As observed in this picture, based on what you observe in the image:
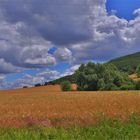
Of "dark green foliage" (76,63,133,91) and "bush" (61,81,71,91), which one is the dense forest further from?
"bush" (61,81,71,91)

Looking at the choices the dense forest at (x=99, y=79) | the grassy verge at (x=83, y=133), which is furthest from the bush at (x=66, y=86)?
the grassy verge at (x=83, y=133)

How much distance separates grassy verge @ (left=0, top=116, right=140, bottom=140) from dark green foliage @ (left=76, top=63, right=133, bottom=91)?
216 ft

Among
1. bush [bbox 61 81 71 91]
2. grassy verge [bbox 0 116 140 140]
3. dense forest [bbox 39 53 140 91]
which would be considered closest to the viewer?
grassy verge [bbox 0 116 140 140]

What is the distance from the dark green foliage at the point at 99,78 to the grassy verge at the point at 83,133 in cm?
6575

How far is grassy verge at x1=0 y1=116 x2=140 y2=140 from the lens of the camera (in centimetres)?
1662

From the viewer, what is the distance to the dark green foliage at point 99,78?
3398 inches

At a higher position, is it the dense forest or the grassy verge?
the dense forest

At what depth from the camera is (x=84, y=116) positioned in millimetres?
21297

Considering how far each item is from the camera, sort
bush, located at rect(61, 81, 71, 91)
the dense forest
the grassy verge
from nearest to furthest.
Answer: the grassy verge → the dense forest → bush, located at rect(61, 81, 71, 91)

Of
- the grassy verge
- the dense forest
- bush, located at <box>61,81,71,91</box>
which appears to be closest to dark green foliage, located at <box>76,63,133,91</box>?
the dense forest

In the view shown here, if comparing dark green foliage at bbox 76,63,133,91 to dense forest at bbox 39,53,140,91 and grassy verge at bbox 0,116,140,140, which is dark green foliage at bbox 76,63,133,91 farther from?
grassy verge at bbox 0,116,140,140

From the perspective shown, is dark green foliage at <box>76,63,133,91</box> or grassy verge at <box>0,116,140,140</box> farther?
dark green foliage at <box>76,63,133,91</box>

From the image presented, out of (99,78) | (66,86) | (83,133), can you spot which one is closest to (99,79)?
(99,78)

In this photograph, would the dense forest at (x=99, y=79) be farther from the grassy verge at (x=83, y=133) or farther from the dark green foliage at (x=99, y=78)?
the grassy verge at (x=83, y=133)
